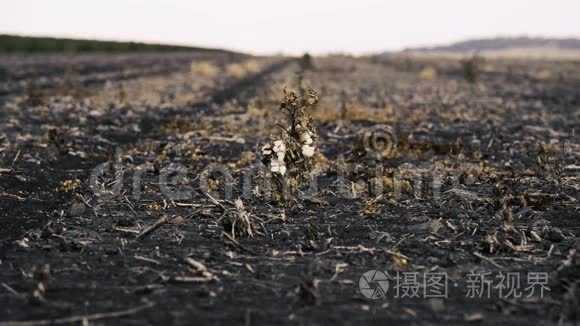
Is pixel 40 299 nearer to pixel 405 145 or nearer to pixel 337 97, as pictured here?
pixel 405 145

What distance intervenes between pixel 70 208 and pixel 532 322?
4360 mm

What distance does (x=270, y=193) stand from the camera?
6.37m

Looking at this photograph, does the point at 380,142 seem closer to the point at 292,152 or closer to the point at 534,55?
the point at 292,152

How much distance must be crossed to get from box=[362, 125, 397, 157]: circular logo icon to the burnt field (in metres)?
0.04

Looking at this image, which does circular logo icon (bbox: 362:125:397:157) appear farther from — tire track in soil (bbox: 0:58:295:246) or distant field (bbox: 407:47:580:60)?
distant field (bbox: 407:47:580:60)

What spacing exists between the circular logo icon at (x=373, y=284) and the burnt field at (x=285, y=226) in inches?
0.6

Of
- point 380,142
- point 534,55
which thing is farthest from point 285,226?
point 534,55

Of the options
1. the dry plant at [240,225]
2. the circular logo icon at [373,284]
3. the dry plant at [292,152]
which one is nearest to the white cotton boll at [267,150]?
the dry plant at [292,152]

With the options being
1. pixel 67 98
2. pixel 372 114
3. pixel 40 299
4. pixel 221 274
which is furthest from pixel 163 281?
pixel 67 98

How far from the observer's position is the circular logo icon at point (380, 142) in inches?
336

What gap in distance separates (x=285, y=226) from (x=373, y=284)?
1.44 meters

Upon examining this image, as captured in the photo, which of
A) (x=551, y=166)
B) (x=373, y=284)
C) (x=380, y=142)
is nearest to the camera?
(x=373, y=284)

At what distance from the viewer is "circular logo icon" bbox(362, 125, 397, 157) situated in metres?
8.55

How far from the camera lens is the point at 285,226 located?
17.4ft
